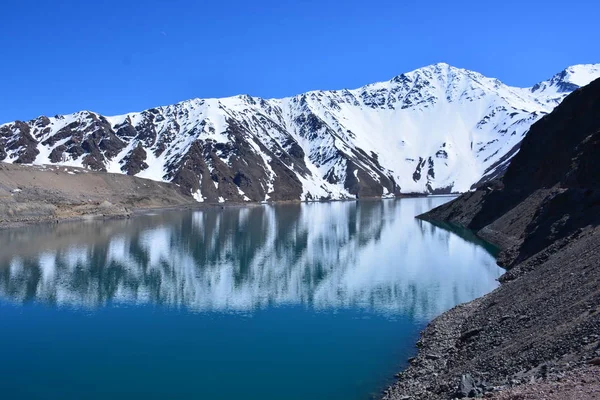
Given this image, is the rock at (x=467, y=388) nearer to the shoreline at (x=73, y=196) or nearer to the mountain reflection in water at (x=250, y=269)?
the mountain reflection in water at (x=250, y=269)

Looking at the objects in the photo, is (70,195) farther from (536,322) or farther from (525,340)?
(525,340)

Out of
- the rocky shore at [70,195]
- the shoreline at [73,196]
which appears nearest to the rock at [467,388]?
the shoreline at [73,196]

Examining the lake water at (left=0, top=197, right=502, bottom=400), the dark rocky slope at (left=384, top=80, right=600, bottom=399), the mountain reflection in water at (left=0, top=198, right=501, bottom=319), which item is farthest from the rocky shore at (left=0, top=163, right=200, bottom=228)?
the dark rocky slope at (left=384, top=80, right=600, bottom=399)

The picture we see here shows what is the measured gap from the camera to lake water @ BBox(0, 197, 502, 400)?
2183 cm

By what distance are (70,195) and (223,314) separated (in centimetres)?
11178

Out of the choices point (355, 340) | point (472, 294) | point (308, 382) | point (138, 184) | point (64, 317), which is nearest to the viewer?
point (308, 382)

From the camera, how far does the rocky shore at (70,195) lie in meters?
108

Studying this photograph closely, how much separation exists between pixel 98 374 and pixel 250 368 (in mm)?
6850

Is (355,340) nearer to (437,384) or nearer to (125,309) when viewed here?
(437,384)

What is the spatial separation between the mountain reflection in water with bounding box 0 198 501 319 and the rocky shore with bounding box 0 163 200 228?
82.7 feet

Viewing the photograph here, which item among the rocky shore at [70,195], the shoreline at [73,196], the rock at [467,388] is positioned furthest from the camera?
the rocky shore at [70,195]

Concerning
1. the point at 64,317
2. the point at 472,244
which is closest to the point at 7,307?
the point at 64,317

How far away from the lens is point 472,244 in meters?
64.9

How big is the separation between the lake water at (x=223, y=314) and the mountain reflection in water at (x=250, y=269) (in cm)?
21
